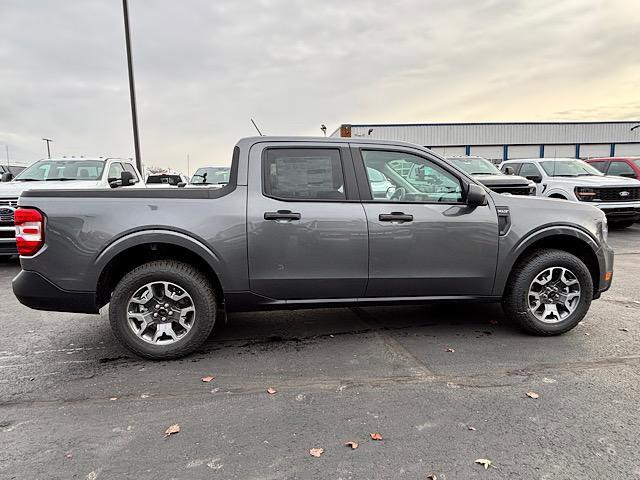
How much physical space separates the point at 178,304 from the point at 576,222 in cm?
381

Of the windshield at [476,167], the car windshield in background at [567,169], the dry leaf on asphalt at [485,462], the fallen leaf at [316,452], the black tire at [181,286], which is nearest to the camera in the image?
the dry leaf on asphalt at [485,462]

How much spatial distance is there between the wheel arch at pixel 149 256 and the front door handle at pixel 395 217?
146 centimetres

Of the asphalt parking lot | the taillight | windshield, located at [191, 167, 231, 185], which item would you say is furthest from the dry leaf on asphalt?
windshield, located at [191, 167, 231, 185]

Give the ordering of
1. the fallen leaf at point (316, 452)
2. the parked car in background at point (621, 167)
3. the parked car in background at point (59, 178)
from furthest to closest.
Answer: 1. the parked car in background at point (621, 167)
2. the parked car in background at point (59, 178)
3. the fallen leaf at point (316, 452)

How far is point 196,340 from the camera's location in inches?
154

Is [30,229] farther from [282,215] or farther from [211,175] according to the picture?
[211,175]

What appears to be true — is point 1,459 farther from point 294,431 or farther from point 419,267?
point 419,267

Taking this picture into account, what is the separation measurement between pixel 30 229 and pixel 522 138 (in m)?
46.3

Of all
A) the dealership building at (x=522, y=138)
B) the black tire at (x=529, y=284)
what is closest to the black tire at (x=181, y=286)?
the black tire at (x=529, y=284)

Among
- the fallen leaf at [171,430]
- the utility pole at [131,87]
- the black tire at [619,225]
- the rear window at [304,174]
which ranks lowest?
the fallen leaf at [171,430]

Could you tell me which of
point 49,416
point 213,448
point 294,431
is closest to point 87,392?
point 49,416

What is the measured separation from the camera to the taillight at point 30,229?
11.9 feet

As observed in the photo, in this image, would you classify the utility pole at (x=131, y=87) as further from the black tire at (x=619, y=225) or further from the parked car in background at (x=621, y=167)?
the parked car in background at (x=621, y=167)

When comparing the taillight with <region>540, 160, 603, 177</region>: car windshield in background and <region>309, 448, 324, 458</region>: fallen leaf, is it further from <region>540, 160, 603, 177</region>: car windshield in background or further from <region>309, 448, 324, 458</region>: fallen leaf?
<region>540, 160, 603, 177</region>: car windshield in background
